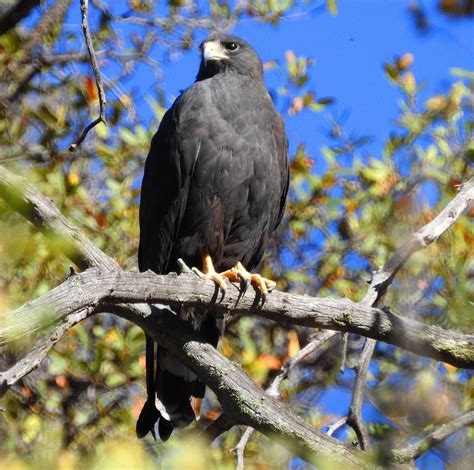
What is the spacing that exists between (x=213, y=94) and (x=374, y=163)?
1.30m

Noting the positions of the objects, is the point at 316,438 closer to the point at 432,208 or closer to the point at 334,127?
the point at 432,208

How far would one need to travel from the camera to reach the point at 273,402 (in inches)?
135

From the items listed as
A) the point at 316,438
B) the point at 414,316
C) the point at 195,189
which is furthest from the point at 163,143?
the point at 316,438

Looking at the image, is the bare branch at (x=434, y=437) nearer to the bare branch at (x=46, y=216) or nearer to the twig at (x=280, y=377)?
the twig at (x=280, y=377)

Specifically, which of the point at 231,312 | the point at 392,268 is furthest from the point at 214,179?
the point at 392,268

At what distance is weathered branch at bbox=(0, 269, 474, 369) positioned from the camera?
9.64 ft

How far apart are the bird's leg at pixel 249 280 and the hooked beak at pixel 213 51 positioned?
4.89ft

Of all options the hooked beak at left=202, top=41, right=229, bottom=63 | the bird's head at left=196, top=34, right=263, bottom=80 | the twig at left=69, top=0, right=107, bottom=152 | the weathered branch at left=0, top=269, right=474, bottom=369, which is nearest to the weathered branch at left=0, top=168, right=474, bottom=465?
the weathered branch at left=0, top=269, right=474, bottom=369

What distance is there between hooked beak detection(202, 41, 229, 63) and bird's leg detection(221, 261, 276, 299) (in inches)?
58.7

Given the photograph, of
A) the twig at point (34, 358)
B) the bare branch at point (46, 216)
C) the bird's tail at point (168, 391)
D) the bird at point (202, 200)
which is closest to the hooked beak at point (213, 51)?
the bird at point (202, 200)

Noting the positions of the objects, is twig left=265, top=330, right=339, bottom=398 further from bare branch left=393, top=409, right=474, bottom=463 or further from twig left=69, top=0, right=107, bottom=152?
twig left=69, top=0, right=107, bottom=152

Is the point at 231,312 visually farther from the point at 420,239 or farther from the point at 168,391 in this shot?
the point at 168,391

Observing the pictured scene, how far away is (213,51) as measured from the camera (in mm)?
5445

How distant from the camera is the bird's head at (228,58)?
534 centimetres
